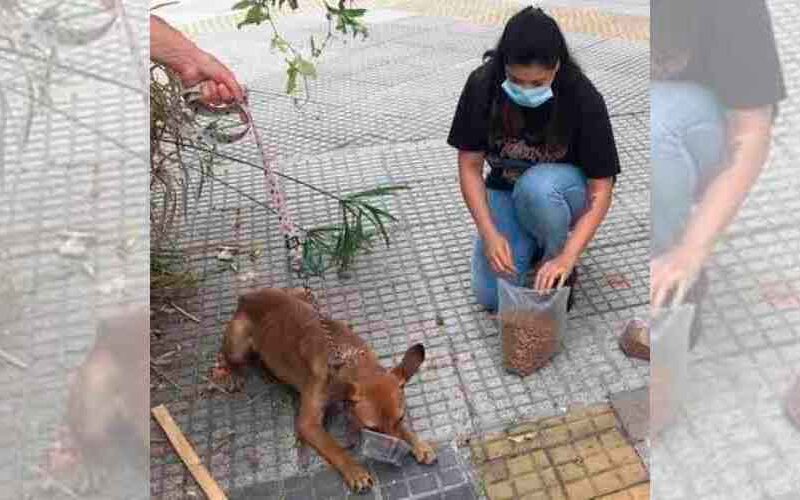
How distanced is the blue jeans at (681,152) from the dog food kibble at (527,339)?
166cm

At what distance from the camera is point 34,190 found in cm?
135

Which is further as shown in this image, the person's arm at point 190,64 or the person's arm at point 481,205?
the person's arm at point 481,205

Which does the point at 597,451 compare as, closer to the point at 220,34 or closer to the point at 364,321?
the point at 364,321

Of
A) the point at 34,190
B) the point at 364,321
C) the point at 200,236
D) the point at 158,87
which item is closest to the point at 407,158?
Result: the point at 200,236

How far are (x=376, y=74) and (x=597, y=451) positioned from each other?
423 cm

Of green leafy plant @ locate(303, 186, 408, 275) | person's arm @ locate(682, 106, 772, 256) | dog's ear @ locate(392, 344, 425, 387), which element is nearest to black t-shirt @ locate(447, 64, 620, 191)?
green leafy plant @ locate(303, 186, 408, 275)

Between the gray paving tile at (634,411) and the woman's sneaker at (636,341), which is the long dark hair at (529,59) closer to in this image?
the woman's sneaker at (636,341)

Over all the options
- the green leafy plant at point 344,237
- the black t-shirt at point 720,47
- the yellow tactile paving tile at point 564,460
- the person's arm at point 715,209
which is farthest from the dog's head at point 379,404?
the black t-shirt at point 720,47

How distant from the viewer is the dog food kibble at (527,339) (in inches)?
115

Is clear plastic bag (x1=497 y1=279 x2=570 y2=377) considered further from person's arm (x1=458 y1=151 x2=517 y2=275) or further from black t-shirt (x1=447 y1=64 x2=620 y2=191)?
black t-shirt (x1=447 y1=64 x2=620 y2=191)

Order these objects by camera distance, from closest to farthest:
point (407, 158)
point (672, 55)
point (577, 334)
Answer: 1. point (672, 55)
2. point (577, 334)
3. point (407, 158)

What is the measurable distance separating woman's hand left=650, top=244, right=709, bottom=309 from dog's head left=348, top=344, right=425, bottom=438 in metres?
1.34

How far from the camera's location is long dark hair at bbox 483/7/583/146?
2699mm

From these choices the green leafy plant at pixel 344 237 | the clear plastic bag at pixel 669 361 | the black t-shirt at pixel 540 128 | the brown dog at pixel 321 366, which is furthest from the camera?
the green leafy plant at pixel 344 237
